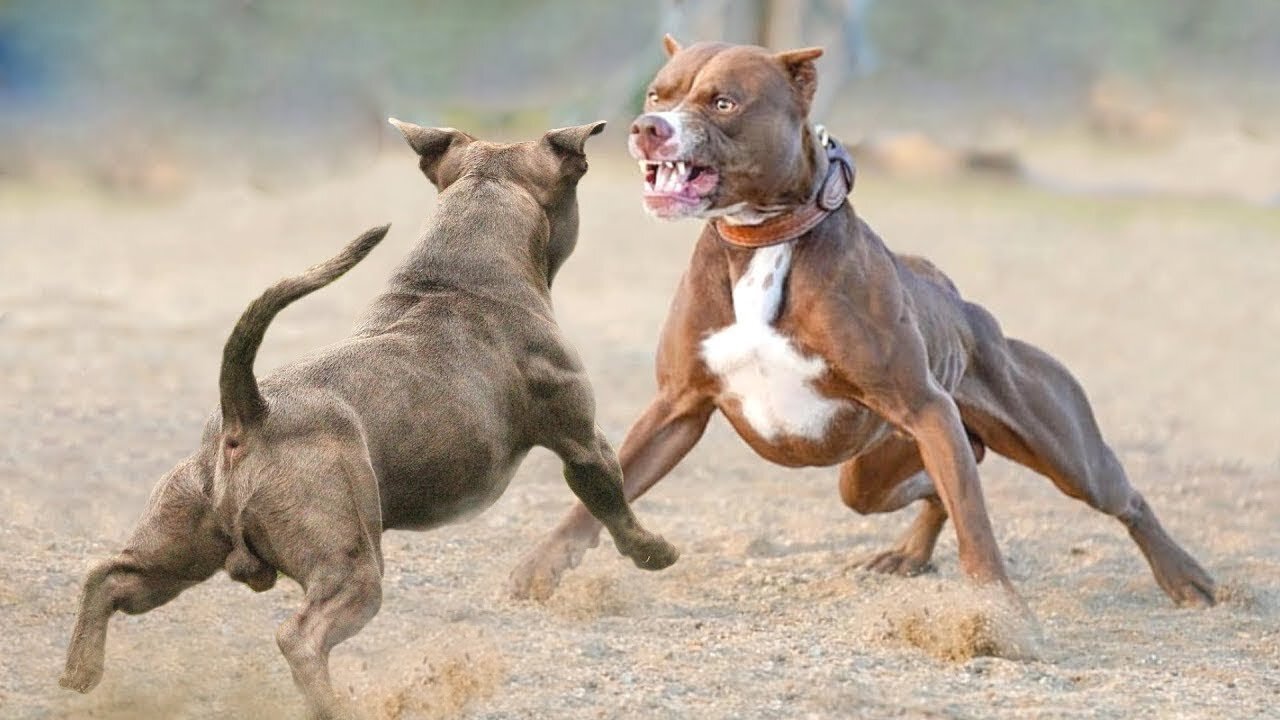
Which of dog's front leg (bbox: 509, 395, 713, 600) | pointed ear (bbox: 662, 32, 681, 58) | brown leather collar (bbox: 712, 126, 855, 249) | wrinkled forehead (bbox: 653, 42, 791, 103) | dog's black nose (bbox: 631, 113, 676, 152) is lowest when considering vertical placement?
dog's front leg (bbox: 509, 395, 713, 600)

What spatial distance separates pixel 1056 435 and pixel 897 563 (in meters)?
0.72

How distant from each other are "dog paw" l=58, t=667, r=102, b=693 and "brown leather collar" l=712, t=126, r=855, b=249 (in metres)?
2.03

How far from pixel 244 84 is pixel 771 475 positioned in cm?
1157

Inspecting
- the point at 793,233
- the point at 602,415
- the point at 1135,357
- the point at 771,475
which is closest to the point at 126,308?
the point at 602,415

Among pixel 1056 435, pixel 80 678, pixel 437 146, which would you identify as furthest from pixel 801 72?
pixel 80 678

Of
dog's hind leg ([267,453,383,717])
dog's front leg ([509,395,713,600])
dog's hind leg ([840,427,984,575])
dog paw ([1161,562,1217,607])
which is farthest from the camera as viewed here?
dog paw ([1161,562,1217,607])

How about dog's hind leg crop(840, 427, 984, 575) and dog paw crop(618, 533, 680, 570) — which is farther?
dog's hind leg crop(840, 427, 984, 575)

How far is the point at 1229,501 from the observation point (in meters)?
8.50

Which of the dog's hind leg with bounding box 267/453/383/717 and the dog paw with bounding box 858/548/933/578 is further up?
the dog's hind leg with bounding box 267/453/383/717

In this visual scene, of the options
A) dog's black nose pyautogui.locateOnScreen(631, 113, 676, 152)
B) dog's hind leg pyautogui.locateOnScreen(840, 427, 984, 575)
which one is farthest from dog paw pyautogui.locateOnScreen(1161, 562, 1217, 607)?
dog's black nose pyautogui.locateOnScreen(631, 113, 676, 152)

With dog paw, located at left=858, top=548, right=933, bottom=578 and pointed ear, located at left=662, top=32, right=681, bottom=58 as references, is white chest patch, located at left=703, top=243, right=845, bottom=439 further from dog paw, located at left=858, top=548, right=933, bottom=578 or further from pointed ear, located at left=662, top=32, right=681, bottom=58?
dog paw, located at left=858, top=548, right=933, bottom=578

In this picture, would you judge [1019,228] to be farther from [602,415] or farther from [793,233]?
[793,233]

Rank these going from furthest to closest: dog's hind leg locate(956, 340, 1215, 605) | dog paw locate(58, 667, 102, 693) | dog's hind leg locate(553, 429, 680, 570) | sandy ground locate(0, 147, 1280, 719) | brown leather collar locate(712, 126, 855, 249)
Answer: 1. dog's hind leg locate(956, 340, 1215, 605)
2. brown leather collar locate(712, 126, 855, 249)
3. dog's hind leg locate(553, 429, 680, 570)
4. sandy ground locate(0, 147, 1280, 719)
5. dog paw locate(58, 667, 102, 693)

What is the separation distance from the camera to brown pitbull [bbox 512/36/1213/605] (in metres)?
5.28
